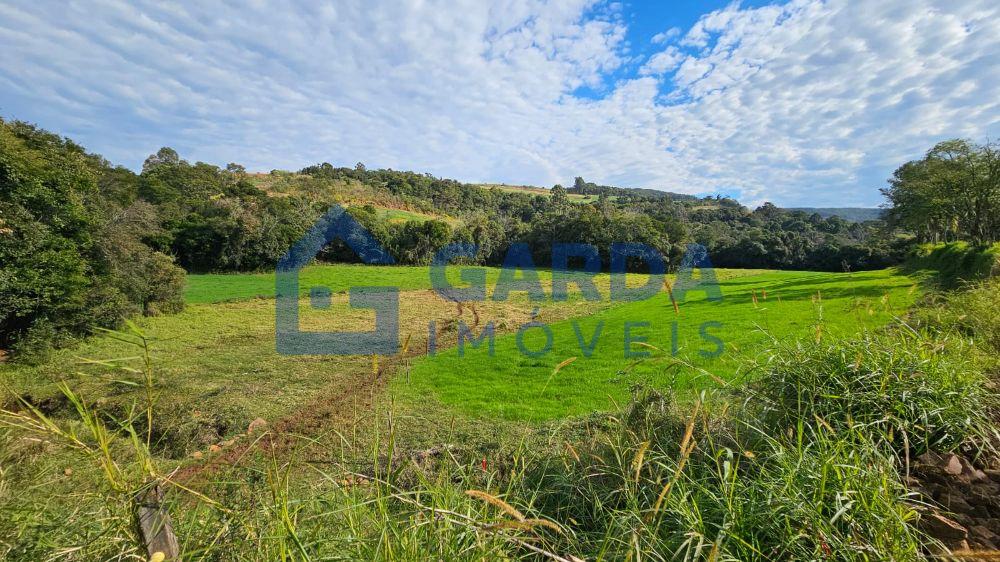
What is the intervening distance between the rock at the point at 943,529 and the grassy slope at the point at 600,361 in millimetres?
1884

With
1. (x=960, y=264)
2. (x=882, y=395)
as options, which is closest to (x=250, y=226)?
(x=882, y=395)

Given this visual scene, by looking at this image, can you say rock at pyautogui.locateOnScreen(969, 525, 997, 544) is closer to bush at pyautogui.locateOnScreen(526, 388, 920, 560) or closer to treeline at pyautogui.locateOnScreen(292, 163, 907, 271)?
bush at pyautogui.locateOnScreen(526, 388, 920, 560)

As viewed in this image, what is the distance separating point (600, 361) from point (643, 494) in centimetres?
1162

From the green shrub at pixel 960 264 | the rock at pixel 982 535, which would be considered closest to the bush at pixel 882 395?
the rock at pixel 982 535

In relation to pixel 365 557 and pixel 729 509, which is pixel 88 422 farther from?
pixel 729 509

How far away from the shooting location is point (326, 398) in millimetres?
11734

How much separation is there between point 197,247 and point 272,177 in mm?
46917

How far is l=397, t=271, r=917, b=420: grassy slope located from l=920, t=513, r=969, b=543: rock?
1.88m

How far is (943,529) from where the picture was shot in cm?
229

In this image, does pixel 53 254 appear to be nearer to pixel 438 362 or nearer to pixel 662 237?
pixel 438 362

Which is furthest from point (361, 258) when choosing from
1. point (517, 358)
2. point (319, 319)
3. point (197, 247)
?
point (517, 358)

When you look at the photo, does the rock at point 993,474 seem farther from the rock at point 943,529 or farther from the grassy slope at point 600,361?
the grassy slope at point 600,361

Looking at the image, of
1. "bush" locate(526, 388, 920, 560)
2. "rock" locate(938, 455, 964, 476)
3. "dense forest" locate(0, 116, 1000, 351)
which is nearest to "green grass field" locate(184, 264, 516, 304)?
"dense forest" locate(0, 116, 1000, 351)

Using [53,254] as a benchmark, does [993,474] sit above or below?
below
